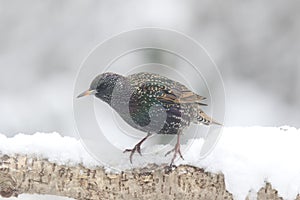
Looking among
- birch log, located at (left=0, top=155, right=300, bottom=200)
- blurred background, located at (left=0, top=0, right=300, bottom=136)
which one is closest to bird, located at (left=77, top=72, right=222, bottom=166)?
birch log, located at (left=0, top=155, right=300, bottom=200)

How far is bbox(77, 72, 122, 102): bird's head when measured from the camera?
8.91ft

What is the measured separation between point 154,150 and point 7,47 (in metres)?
2.01

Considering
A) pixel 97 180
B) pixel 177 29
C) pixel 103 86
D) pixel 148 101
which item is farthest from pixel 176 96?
pixel 177 29

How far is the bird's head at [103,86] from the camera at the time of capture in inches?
107

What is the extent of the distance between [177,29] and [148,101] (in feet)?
5.42

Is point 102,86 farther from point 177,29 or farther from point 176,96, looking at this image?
point 177,29

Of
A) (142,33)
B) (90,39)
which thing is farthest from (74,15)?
(142,33)

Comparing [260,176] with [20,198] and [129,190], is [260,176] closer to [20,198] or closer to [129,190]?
[129,190]

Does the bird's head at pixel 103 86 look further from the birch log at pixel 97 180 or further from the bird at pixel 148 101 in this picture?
the birch log at pixel 97 180

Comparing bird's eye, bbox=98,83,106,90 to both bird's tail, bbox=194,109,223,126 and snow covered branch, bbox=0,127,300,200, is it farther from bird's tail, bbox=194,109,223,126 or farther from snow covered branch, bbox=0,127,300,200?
bird's tail, bbox=194,109,223,126

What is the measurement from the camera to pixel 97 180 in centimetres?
262

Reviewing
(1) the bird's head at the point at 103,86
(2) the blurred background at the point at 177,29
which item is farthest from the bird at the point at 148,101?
(2) the blurred background at the point at 177,29

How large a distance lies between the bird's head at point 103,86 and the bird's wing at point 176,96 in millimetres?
191

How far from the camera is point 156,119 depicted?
2.69m
